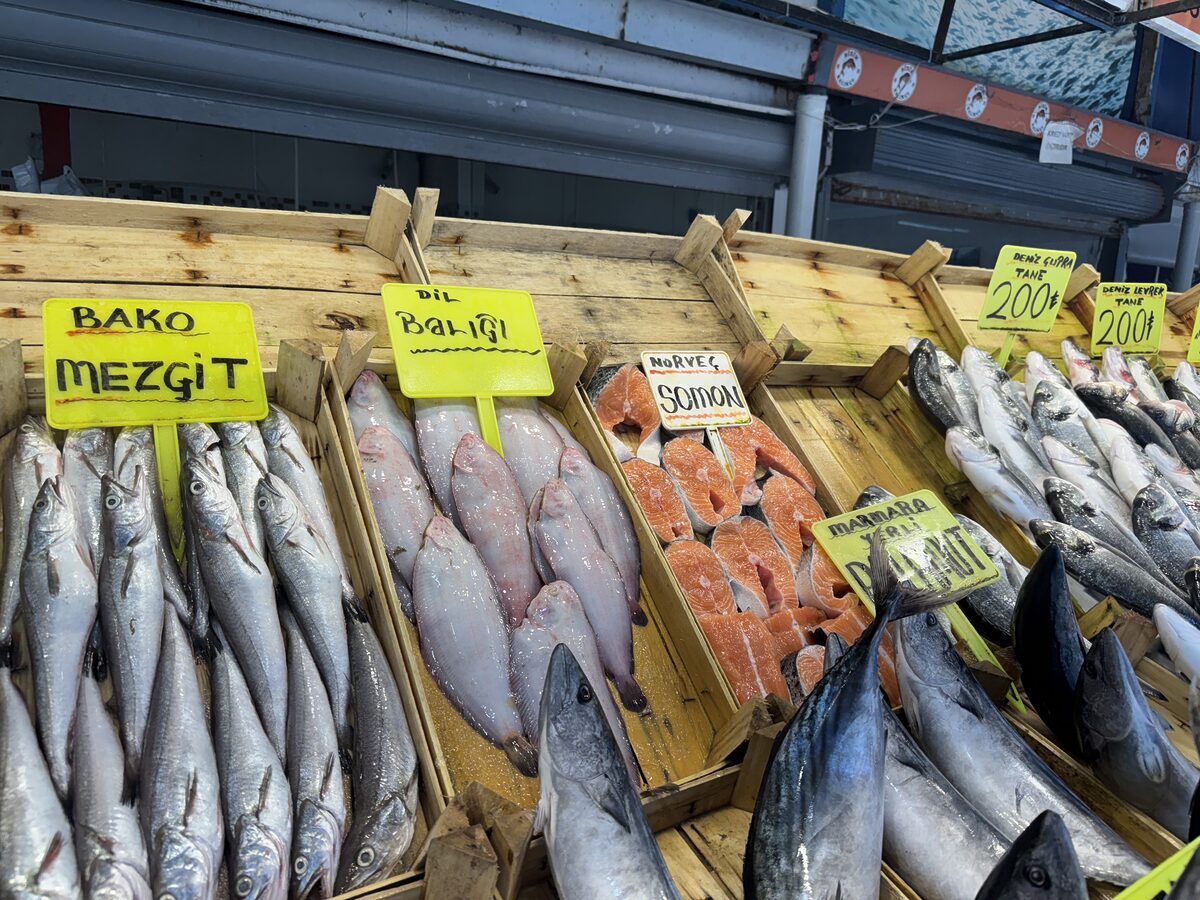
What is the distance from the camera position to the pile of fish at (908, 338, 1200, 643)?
240cm

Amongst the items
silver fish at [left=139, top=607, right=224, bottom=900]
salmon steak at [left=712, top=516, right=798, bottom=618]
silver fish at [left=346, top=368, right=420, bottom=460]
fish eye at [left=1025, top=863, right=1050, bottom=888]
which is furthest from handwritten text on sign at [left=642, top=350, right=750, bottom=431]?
fish eye at [left=1025, top=863, right=1050, bottom=888]

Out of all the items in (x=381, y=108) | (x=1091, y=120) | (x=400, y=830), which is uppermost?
(x=1091, y=120)

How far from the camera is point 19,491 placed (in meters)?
1.57

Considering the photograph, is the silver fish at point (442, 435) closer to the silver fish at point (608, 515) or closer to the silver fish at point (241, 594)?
the silver fish at point (608, 515)

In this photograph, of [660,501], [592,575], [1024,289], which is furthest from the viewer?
[1024,289]

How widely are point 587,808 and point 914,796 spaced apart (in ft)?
2.05

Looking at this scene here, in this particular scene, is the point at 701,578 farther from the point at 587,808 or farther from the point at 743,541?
the point at 587,808

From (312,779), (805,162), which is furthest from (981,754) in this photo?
(805,162)

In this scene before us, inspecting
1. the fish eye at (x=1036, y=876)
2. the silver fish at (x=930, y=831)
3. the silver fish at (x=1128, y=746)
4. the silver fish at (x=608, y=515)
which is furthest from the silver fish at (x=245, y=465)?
the silver fish at (x=1128, y=746)

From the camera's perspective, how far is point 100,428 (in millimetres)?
1762

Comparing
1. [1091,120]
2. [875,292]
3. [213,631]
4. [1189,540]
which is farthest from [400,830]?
[1091,120]

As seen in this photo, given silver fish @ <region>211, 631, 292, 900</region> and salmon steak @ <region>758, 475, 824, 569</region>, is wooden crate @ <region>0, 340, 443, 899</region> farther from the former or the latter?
salmon steak @ <region>758, 475, 824, 569</region>

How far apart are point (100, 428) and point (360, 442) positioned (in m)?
0.55

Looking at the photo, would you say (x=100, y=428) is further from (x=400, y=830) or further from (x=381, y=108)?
(x=381, y=108)
